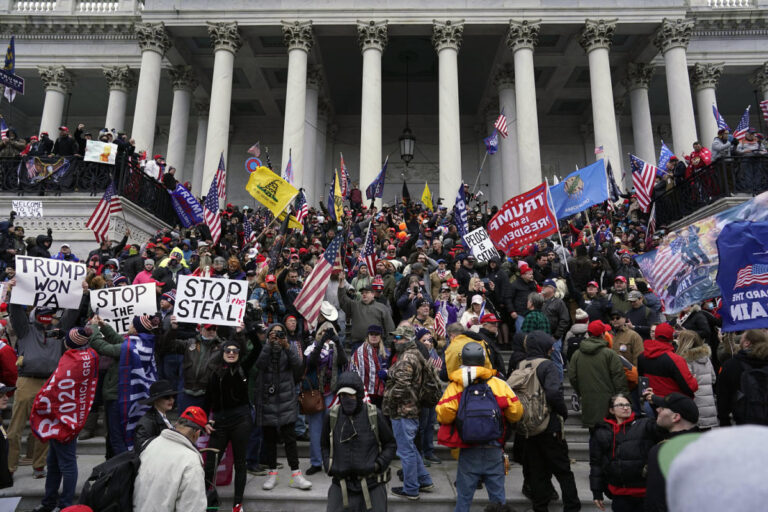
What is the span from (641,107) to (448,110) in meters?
10.3

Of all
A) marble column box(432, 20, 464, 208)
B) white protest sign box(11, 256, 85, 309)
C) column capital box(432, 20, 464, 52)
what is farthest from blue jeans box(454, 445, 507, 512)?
column capital box(432, 20, 464, 52)

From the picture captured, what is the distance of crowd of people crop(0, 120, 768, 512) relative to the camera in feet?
15.6

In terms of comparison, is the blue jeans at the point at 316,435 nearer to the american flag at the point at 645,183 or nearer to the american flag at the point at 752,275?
the american flag at the point at 752,275

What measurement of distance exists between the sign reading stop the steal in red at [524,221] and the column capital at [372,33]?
14353 mm

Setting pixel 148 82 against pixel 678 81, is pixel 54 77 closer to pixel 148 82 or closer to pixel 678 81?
pixel 148 82

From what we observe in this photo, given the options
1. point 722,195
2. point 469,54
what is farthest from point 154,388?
point 469,54

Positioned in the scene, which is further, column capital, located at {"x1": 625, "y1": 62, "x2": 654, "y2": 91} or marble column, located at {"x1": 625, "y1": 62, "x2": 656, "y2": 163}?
column capital, located at {"x1": 625, "y1": 62, "x2": 654, "y2": 91}

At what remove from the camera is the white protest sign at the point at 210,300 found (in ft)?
21.5

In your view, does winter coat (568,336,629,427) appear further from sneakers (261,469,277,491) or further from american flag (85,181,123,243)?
american flag (85,181,123,243)

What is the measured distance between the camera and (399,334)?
21.4ft

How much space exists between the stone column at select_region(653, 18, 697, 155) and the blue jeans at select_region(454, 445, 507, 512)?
20327mm

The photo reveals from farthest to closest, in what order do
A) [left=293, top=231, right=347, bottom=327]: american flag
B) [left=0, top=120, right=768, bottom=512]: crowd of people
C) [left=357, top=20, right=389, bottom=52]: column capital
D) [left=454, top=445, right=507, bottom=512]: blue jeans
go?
1. [left=357, top=20, right=389, bottom=52]: column capital
2. [left=293, top=231, right=347, bottom=327]: american flag
3. [left=454, top=445, right=507, bottom=512]: blue jeans
4. [left=0, top=120, right=768, bottom=512]: crowd of people

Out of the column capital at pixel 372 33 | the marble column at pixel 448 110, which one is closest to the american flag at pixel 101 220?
the marble column at pixel 448 110

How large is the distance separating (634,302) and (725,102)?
93.1 ft
